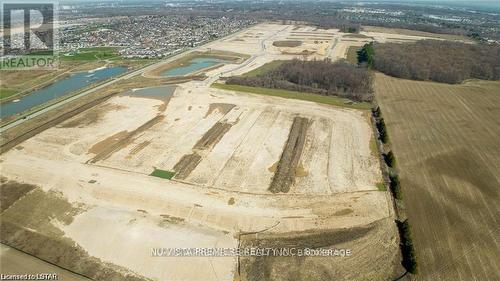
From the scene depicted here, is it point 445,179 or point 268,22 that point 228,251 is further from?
point 268,22

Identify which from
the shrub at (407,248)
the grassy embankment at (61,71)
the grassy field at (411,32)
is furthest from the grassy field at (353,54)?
the shrub at (407,248)

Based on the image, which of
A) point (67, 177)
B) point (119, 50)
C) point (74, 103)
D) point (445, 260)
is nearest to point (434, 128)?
point (445, 260)

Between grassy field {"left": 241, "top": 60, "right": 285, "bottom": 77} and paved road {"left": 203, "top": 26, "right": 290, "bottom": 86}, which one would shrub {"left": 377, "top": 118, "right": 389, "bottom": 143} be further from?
paved road {"left": 203, "top": 26, "right": 290, "bottom": 86}

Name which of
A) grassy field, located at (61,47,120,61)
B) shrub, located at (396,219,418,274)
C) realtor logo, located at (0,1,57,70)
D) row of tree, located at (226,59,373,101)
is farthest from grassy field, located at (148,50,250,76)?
shrub, located at (396,219,418,274)

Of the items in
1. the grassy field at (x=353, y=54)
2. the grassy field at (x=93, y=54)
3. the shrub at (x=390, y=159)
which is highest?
the grassy field at (x=353, y=54)

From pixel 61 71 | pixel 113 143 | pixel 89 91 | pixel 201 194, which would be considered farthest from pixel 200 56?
pixel 201 194

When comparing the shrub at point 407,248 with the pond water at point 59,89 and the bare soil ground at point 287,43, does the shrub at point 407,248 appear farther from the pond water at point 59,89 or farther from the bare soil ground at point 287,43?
the bare soil ground at point 287,43
